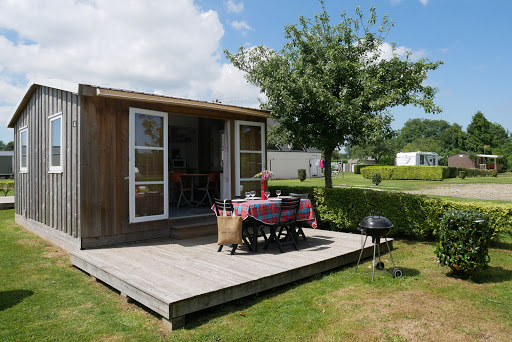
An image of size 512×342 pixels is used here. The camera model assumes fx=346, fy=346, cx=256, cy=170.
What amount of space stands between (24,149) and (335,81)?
7.06 meters

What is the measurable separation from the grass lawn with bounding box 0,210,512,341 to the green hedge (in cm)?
113

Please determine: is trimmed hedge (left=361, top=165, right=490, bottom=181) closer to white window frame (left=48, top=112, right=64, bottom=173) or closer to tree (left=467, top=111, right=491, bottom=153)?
tree (left=467, top=111, right=491, bottom=153)

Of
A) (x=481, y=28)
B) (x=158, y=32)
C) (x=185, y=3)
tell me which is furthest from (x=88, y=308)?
(x=481, y=28)

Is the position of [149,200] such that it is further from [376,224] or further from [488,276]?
[488,276]

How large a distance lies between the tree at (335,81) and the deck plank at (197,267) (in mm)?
2122

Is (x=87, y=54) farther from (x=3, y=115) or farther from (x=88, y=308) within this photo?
(x=88, y=308)

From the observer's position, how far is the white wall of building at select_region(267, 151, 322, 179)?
2688 cm

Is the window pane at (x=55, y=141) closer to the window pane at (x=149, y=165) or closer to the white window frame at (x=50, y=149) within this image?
the white window frame at (x=50, y=149)

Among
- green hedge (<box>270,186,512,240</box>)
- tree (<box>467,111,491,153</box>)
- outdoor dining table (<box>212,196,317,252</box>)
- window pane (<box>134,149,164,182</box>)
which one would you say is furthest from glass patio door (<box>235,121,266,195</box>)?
tree (<box>467,111,491,153</box>)

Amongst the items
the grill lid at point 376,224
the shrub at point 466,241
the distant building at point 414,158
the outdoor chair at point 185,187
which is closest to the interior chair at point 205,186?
the outdoor chair at point 185,187

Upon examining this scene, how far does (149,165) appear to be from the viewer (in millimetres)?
5535

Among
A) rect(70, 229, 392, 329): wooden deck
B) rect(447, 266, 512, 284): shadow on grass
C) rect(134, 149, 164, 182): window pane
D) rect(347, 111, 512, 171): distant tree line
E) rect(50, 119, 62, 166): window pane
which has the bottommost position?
rect(447, 266, 512, 284): shadow on grass

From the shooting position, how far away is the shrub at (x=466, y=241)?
388cm

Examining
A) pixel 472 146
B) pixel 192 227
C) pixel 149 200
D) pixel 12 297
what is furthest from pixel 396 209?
pixel 472 146
